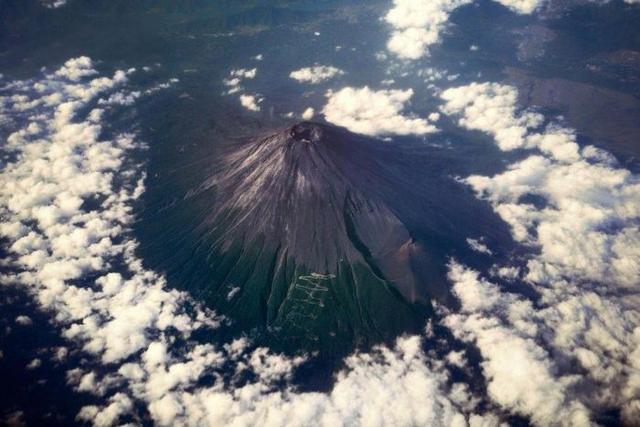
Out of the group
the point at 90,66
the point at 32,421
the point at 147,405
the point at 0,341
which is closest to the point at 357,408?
the point at 147,405

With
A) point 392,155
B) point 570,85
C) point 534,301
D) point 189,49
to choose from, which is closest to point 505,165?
point 392,155

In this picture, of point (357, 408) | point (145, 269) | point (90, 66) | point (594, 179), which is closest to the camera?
point (357, 408)

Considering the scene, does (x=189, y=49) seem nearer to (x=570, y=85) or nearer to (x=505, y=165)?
(x=505, y=165)

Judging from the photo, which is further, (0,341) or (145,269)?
(145,269)

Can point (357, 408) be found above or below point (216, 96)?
below

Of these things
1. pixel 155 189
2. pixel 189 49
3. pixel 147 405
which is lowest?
pixel 147 405

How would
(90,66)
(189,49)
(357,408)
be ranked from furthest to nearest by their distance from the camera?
(189,49), (90,66), (357,408)
